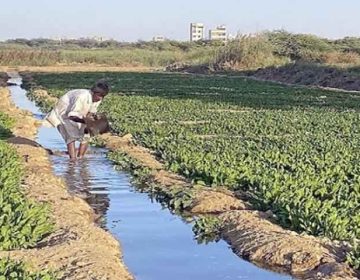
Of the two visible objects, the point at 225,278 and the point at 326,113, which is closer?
the point at 225,278

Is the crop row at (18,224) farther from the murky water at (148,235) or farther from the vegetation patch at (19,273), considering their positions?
the murky water at (148,235)

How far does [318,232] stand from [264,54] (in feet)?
187

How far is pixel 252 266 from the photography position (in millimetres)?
7711

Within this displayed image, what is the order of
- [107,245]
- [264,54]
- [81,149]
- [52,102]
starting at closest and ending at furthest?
1. [107,245]
2. [81,149]
3. [52,102]
4. [264,54]

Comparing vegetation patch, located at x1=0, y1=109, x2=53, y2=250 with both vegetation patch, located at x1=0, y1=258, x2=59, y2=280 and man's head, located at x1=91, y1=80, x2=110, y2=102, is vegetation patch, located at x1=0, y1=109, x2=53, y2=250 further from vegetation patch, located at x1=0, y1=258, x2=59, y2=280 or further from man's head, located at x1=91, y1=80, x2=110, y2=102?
man's head, located at x1=91, y1=80, x2=110, y2=102

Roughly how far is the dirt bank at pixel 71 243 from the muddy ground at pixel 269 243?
1274 millimetres

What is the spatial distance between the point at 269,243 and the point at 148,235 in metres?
1.43

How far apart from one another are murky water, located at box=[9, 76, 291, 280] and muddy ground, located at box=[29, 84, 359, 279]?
0.18 meters

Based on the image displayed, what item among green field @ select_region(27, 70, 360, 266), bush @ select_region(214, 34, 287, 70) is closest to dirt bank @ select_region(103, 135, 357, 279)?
green field @ select_region(27, 70, 360, 266)

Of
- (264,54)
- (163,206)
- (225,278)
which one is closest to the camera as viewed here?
(225,278)

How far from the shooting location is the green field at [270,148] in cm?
930

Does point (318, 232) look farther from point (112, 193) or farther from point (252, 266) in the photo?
point (112, 193)

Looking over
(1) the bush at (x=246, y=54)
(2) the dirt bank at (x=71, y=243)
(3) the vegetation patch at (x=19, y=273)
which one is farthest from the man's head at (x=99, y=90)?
(1) the bush at (x=246, y=54)

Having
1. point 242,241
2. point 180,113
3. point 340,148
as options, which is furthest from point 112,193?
point 180,113
